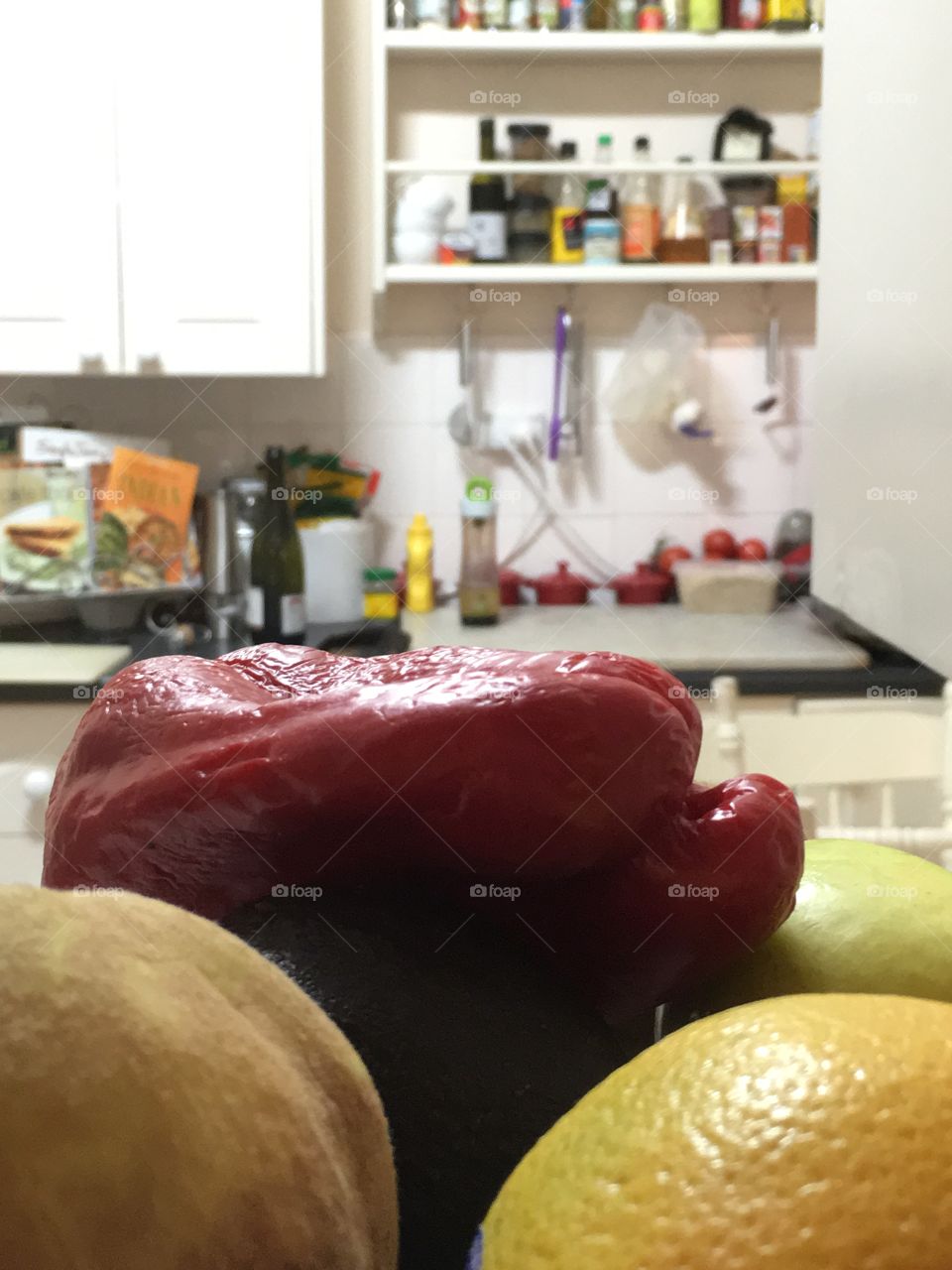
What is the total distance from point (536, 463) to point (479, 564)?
0.31m

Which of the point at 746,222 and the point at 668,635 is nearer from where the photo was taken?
the point at 668,635

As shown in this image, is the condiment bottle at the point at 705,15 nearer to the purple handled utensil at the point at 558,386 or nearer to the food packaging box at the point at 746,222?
the food packaging box at the point at 746,222

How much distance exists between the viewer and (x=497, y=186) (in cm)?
217

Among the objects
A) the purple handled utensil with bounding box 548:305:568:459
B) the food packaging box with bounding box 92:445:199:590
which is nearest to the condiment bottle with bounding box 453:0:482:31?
the purple handled utensil with bounding box 548:305:568:459

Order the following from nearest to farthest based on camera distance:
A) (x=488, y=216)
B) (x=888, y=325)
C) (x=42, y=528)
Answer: (x=888, y=325) → (x=42, y=528) → (x=488, y=216)

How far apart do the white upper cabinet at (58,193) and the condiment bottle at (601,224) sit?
0.78 metres

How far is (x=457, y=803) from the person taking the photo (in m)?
0.24

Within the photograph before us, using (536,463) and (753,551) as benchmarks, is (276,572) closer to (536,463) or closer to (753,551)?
(536,463)

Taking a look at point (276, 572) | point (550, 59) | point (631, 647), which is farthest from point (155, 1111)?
→ point (550, 59)

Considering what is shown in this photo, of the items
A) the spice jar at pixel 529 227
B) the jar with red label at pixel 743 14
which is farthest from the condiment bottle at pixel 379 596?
the jar with red label at pixel 743 14

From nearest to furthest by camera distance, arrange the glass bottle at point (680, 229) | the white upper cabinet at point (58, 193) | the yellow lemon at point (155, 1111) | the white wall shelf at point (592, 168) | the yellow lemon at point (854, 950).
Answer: the yellow lemon at point (155, 1111) < the yellow lemon at point (854, 950) < the white upper cabinet at point (58, 193) < the white wall shelf at point (592, 168) < the glass bottle at point (680, 229)

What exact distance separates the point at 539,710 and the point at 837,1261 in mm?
105

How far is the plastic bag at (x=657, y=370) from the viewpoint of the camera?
91.1 inches

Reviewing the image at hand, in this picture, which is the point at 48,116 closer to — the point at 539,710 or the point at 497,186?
the point at 497,186
